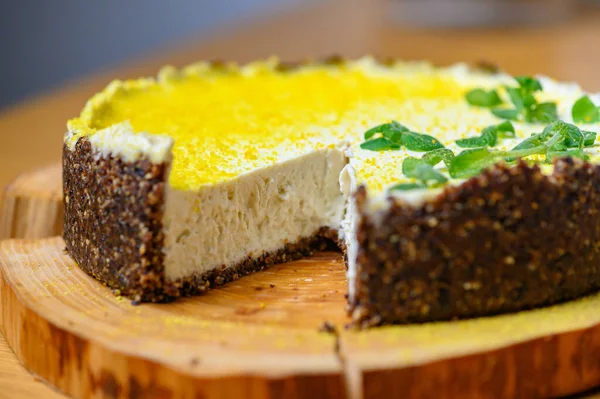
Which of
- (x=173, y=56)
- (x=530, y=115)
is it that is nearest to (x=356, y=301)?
(x=530, y=115)

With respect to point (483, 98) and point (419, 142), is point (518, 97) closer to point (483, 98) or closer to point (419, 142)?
point (483, 98)

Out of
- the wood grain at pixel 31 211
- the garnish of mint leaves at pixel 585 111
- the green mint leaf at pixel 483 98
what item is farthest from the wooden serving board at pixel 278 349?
the green mint leaf at pixel 483 98

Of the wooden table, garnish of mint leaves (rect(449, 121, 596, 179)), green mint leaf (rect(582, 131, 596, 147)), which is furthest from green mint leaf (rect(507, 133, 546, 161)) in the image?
the wooden table

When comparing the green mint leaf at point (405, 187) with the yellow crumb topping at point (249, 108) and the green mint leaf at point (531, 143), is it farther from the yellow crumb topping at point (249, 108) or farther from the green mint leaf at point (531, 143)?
the yellow crumb topping at point (249, 108)

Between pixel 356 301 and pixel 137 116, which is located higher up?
pixel 137 116

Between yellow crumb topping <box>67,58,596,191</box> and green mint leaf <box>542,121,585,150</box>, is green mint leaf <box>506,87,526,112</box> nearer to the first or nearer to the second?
yellow crumb topping <box>67,58,596,191</box>

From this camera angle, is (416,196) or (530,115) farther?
(530,115)

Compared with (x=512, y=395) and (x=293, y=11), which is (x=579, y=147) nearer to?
(x=512, y=395)
